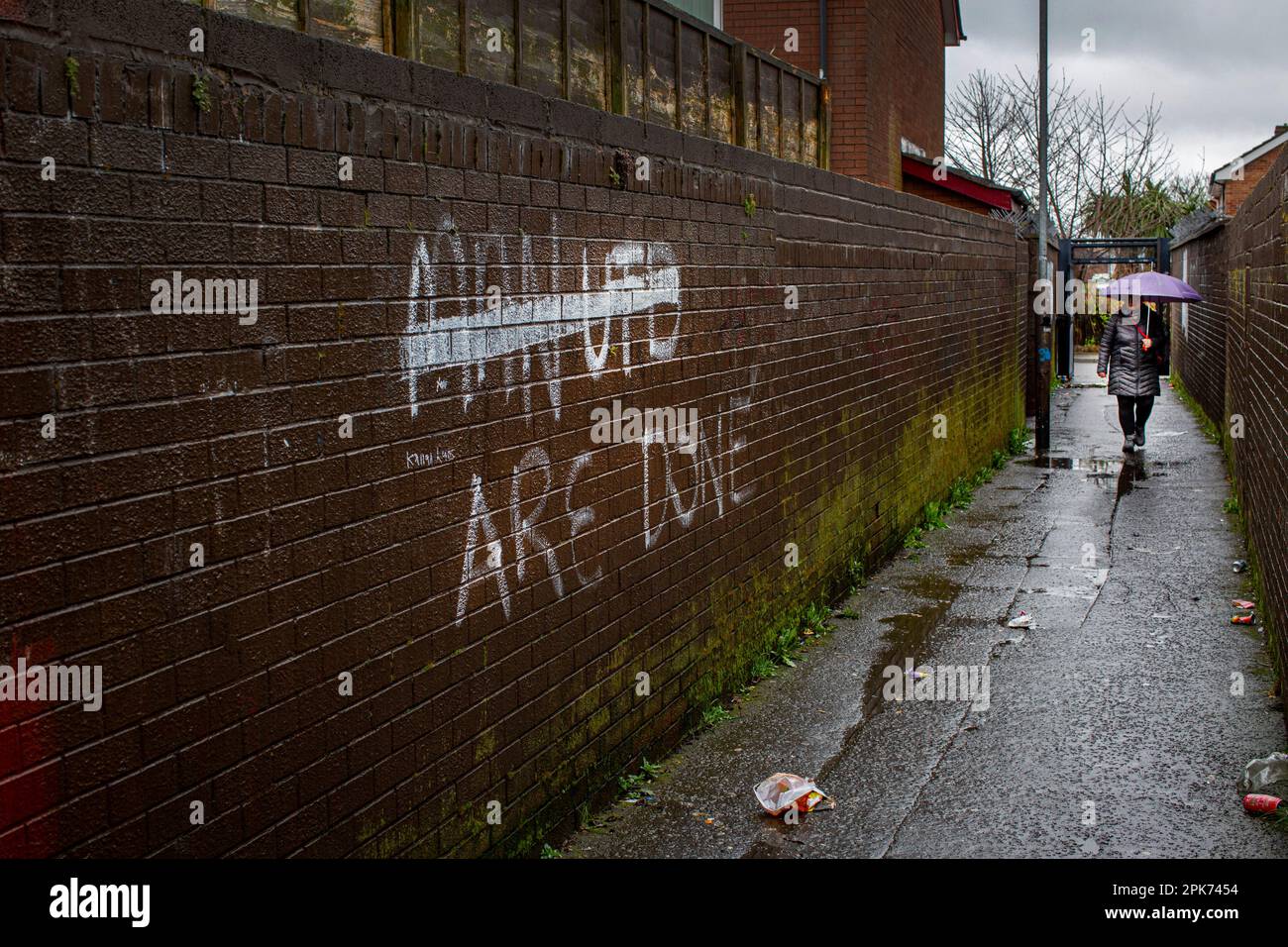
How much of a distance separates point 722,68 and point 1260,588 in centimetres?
460

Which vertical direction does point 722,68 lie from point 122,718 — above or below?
above

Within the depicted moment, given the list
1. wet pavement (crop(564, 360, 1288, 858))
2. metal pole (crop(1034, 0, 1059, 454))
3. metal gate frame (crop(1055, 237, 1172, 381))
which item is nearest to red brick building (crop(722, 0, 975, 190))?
metal pole (crop(1034, 0, 1059, 454))

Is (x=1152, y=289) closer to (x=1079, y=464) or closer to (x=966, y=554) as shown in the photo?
(x=1079, y=464)

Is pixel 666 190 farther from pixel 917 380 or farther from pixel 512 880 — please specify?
pixel 917 380

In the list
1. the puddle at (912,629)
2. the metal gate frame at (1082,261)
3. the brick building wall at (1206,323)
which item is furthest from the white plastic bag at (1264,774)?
the metal gate frame at (1082,261)

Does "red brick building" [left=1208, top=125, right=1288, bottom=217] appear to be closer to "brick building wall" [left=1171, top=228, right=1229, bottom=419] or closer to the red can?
"brick building wall" [left=1171, top=228, right=1229, bottom=419]

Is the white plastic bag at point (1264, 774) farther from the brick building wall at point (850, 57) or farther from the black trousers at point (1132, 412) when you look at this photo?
the brick building wall at point (850, 57)

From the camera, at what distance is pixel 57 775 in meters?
A: 2.74

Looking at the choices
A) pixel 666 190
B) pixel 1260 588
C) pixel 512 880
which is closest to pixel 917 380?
pixel 1260 588

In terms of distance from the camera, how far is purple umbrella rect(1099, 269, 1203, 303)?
15.1 metres

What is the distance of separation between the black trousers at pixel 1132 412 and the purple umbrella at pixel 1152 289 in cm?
121

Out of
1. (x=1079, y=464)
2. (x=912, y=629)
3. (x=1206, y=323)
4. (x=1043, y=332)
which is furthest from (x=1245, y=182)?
(x=912, y=629)

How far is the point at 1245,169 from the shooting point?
125 feet

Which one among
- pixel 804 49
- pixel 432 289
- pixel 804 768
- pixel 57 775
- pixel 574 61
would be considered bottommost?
pixel 804 768
